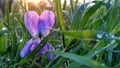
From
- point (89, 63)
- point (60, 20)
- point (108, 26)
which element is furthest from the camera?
point (60, 20)

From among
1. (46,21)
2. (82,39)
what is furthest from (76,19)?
(82,39)

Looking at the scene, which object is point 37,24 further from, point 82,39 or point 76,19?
point 82,39

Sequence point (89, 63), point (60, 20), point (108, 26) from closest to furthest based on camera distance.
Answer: point (89, 63) → point (108, 26) → point (60, 20)

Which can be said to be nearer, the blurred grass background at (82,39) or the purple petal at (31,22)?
the blurred grass background at (82,39)

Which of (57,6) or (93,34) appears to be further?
(57,6)

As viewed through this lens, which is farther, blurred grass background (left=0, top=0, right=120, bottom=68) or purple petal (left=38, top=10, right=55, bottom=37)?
purple petal (left=38, top=10, right=55, bottom=37)

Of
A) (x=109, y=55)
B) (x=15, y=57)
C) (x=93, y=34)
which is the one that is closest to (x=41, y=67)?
(x=15, y=57)

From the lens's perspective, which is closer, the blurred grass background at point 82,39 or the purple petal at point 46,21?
the blurred grass background at point 82,39

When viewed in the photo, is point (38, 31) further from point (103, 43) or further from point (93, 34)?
point (93, 34)
